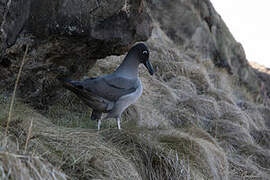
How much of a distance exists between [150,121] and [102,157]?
190cm

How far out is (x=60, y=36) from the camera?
3.97 m

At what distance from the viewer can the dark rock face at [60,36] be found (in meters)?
3.74

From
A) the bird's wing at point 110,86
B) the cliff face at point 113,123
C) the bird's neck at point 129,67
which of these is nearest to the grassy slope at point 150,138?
the cliff face at point 113,123

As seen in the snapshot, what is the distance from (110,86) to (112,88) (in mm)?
30

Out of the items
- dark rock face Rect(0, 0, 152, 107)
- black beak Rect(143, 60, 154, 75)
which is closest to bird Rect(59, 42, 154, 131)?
black beak Rect(143, 60, 154, 75)

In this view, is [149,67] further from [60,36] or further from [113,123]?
[60,36]

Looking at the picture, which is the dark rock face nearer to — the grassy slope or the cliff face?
the cliff face

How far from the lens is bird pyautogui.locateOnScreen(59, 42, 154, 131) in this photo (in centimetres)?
407

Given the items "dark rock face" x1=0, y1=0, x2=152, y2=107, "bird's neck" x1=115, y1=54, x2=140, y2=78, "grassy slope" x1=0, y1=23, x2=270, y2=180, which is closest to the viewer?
A: "grassy slope" x1=0, y1=23, x2=270, y2=180

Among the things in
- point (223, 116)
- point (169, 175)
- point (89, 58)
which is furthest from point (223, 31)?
point (169, 175)

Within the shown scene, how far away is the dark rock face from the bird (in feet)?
0.75

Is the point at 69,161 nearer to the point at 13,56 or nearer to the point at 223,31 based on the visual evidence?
the point at 13,56

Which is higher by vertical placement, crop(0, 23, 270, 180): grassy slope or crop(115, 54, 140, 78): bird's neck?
crop(115, 54, 140, 78): bird's neck

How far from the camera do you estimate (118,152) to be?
3.70m
